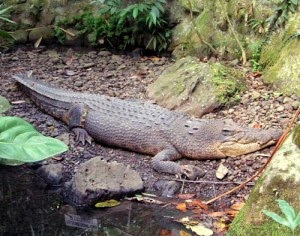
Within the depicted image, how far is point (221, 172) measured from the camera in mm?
4855

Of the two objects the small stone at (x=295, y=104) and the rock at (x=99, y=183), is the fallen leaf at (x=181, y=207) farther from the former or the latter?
the small stone at (x=295, y=104)

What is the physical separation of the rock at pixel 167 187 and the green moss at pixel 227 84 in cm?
127

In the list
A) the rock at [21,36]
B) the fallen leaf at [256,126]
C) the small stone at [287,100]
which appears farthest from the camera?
the rock at [21,36]

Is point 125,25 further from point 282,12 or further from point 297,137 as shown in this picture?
point 297,137

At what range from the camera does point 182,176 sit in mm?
4898

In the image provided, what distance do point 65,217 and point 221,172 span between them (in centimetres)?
141

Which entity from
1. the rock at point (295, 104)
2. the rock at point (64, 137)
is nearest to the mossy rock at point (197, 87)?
the rock at point (295, 104)

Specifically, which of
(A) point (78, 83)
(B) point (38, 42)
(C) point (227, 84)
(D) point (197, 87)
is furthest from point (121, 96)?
(B) point (38, 42)

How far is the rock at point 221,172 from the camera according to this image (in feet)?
15.8

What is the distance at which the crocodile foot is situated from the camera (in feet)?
15.8

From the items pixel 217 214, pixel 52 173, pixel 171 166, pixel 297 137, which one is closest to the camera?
pixel 297 137

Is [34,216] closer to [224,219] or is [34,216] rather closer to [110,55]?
[224,219]

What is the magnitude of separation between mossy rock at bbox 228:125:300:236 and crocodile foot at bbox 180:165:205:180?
4.52ft

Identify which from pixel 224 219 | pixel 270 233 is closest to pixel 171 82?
pixel 224 219
